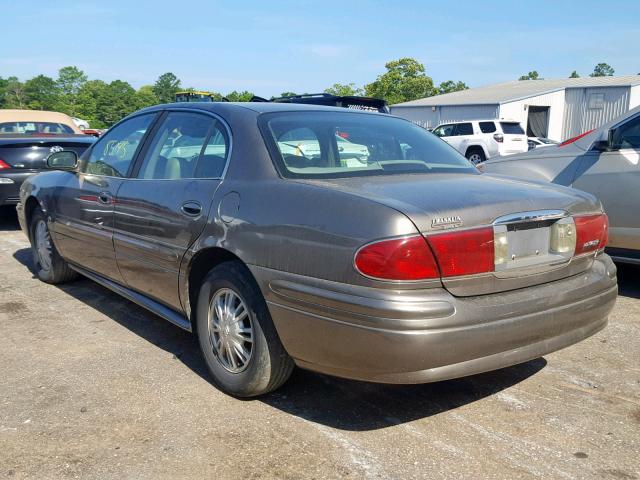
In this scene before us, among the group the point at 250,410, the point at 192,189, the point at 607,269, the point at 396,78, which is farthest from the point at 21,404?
the point at 396,78

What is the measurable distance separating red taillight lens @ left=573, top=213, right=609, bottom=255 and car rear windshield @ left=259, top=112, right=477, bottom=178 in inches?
29.5

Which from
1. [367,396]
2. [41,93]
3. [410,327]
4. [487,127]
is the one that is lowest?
[367,396]

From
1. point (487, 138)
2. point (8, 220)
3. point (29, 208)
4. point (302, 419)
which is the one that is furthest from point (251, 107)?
point (487, 138)

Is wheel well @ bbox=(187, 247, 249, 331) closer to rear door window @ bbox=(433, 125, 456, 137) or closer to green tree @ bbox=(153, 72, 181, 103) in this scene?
rear door window @ bbox=(433, 125, 456, 137)

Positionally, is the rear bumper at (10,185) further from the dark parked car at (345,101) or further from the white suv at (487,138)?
the white suv at (487,138)

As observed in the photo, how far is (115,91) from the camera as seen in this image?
96438 mm

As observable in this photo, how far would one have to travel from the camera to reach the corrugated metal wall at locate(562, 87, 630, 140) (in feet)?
107

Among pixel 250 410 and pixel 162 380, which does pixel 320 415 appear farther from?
pixel 162 380

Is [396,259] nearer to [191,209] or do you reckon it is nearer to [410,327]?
[410,327]

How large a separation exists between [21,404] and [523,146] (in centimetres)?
2159

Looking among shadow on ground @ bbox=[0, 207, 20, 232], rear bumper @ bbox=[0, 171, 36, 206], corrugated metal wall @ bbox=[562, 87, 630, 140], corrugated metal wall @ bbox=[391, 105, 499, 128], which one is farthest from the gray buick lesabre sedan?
corrugated metal wall @ bbox=[562, 87, 630, 140]

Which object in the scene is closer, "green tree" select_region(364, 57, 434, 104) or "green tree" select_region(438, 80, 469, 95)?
"green tree" select_region(364, 57, 434, 104)

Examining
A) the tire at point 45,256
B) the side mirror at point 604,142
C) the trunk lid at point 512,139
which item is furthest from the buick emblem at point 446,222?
the trunk lid at point 512,139

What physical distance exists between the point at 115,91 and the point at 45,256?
9825 centimetres
